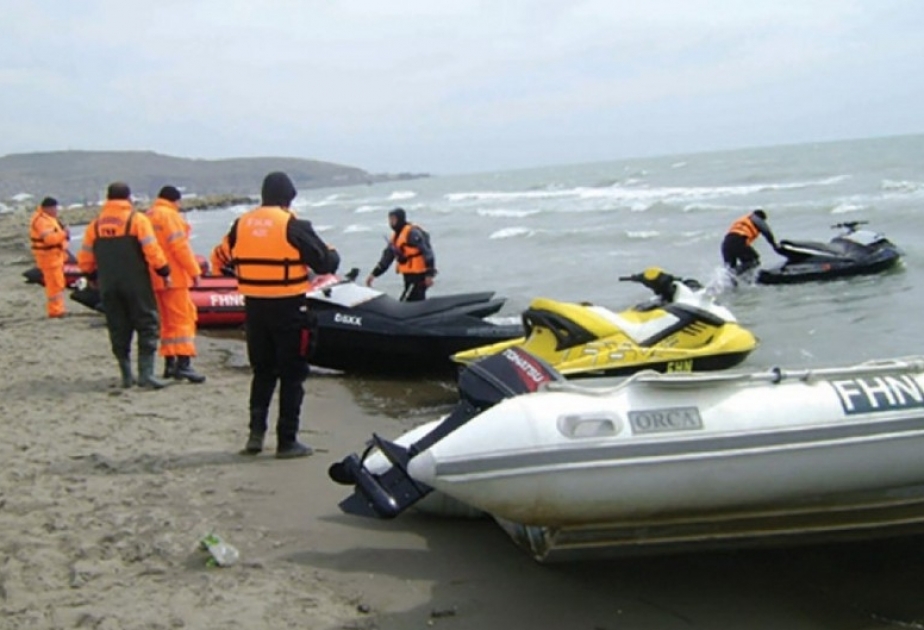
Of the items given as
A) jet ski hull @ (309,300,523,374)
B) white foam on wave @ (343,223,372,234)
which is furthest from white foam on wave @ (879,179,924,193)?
jet ski hull @ (309,300,523,374)

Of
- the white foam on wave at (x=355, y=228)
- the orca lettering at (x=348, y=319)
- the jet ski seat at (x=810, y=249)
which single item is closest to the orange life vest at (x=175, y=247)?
the orca lettering at (x=348, y=319)

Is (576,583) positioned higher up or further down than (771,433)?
further down

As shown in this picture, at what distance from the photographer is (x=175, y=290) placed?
7434 millimetres

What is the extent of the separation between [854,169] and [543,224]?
21498mm

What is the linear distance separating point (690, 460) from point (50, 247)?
9.83m

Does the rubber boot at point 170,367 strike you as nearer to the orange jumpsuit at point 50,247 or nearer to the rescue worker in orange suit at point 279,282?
the rescue worker in orange suit at point 279,282

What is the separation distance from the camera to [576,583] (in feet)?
12.6

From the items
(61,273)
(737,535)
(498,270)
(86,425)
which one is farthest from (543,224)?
(737,535)

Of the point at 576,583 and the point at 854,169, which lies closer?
A: the point at 576,583

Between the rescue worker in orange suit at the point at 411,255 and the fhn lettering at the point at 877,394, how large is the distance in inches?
259

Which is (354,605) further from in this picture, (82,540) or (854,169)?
(854,169)

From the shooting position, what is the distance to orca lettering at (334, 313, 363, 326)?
771cm

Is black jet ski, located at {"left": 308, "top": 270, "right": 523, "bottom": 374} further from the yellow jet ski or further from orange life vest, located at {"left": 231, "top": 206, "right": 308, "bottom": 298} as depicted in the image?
orange life vest, located at {"left": 231, "top": 206, "right": 308, "bottom": 298}

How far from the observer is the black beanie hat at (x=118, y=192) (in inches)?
277
